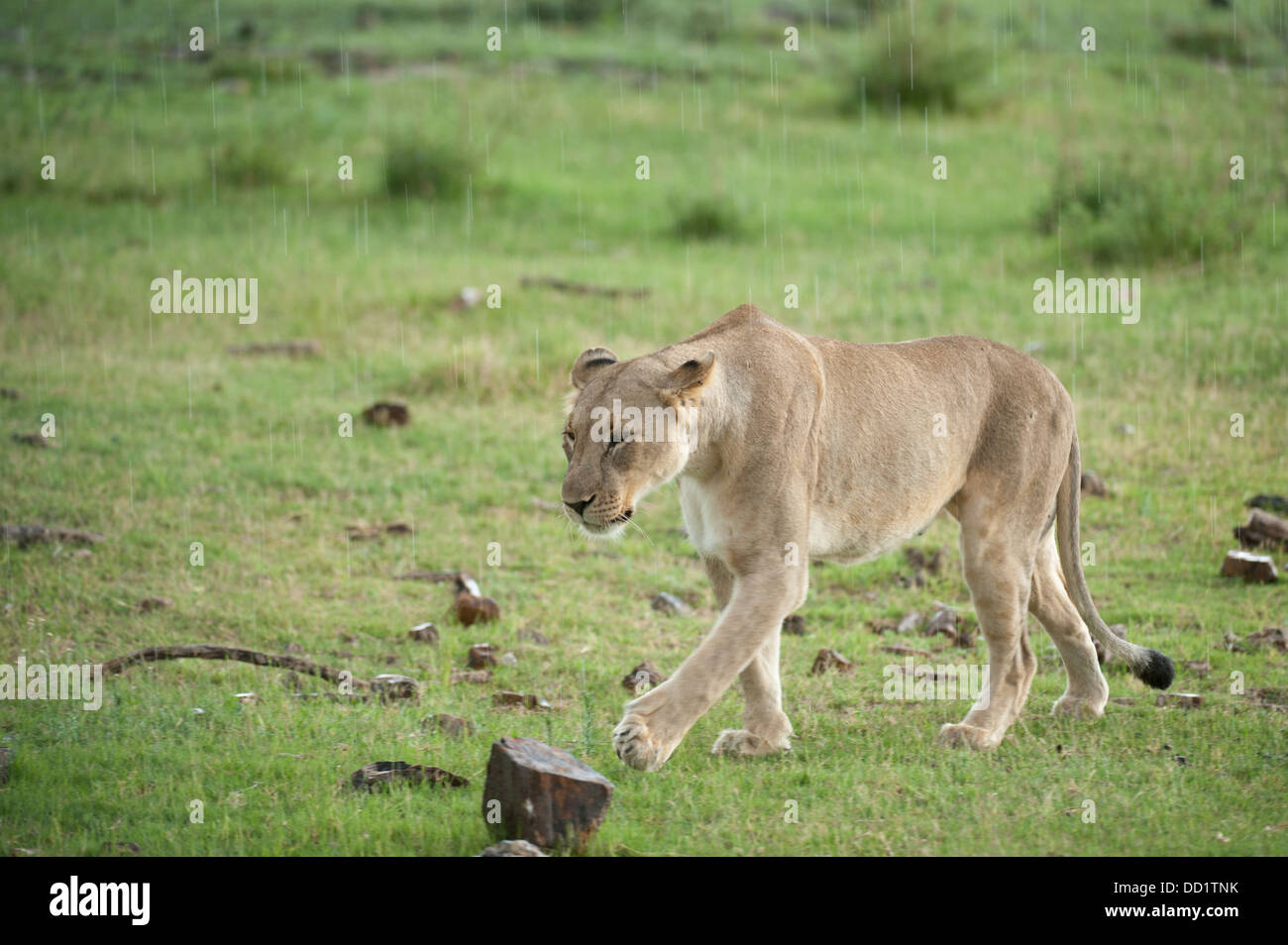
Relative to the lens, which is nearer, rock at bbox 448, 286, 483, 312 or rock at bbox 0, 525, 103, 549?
rock at bbox 0, 525, 103, 549

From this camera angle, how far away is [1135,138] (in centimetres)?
1945

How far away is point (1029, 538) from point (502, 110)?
17310 millimetres

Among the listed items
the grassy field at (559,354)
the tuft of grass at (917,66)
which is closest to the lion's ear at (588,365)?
the grassy field at (559,354)

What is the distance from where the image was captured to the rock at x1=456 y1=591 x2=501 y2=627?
8641 mm

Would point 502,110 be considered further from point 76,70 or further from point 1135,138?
point 1135,138

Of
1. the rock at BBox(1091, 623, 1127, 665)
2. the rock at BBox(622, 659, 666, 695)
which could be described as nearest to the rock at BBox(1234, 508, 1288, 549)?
the rock at BBox(1091, 623, 1127, 665)

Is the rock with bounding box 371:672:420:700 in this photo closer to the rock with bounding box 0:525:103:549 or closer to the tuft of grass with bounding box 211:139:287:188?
the rock with bounding box 0:525:103:549

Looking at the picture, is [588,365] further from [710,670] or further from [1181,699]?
[1181,699]

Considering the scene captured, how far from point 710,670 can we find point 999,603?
165 centimetres

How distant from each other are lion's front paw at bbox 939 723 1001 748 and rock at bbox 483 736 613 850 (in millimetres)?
1927

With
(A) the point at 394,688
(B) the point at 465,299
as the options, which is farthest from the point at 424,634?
(B) the point at 465,299

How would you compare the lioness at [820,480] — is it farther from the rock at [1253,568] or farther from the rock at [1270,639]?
the rock at [1253,568]

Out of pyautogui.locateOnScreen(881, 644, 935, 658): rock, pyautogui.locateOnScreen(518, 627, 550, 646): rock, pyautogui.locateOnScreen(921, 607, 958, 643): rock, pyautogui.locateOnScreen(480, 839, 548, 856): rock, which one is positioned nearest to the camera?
pyautogui.locateOnScreen(480, 839, 548, 856): rock

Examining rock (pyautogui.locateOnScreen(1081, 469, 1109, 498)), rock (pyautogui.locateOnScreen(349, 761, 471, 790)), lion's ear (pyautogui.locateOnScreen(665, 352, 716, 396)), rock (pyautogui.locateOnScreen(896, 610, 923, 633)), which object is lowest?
rock (pyautogui.locateOnScreen(896, 610, 923, 633))
